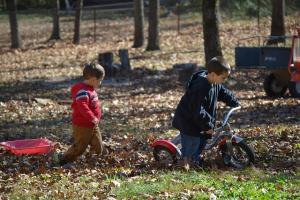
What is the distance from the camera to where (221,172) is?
7.43 m

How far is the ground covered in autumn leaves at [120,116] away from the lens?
7496 millimetres

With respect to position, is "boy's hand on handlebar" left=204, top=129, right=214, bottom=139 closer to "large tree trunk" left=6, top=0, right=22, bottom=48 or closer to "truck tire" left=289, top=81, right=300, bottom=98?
"truck tire" left=289, top=81, right=300, bottom=98

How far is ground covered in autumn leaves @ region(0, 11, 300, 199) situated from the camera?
24.6ft

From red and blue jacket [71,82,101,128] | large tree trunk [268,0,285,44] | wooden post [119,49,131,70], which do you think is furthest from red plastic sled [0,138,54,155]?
large tree trunk [268,0,285,44]

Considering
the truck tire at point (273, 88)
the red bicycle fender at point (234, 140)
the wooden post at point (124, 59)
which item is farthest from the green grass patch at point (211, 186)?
the wooden post at point (124, 59)

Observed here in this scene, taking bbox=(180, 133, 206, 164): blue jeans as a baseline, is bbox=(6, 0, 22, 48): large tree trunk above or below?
above

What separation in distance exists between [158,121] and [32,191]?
584 centimetres

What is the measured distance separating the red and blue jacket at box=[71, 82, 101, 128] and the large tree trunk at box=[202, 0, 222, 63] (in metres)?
8.57

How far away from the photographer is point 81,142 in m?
8.43

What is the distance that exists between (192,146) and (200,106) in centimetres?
63

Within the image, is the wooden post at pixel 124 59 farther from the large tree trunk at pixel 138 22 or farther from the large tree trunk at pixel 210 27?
the large tree trunk at pixel 138 22

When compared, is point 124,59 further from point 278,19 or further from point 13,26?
point 13,26

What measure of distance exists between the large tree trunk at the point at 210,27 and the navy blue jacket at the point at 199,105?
884 centimetres

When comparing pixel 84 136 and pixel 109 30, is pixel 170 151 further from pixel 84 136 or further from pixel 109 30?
pixel 109 30
